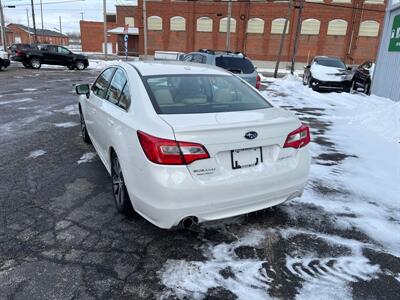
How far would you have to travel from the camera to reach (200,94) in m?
3.69

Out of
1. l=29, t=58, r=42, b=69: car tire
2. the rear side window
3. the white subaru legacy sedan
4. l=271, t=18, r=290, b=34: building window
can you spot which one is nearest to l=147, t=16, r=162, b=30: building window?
l=271, t=18, r=290, b=34: building window

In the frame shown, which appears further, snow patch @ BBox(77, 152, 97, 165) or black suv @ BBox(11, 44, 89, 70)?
black suv @ BBox(11, 44, 89, 70)

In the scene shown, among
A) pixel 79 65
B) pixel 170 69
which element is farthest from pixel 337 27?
pixel 170 69

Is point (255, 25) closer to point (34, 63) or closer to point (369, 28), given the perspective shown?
point (369, 28)

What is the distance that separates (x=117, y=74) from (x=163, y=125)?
1747 mm

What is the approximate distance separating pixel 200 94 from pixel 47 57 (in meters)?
25.5

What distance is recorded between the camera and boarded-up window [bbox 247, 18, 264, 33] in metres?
43.9

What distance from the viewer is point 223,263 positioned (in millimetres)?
2945

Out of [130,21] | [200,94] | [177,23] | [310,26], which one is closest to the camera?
[200,94]

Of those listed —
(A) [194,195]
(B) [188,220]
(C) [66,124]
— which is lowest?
(C) [66,124]

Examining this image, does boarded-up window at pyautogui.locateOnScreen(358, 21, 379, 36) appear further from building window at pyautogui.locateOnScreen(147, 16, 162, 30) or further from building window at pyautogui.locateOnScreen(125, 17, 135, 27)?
building window at pyautogui.locateOnScreen(125, 17, 135, 27)

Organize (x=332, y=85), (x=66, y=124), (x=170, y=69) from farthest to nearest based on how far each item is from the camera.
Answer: (x=332, y=85), (x=66, y=124), (x=170, y=69)

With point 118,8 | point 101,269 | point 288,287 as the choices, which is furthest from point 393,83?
point 118,8

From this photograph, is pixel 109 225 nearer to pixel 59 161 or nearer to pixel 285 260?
pixel 285 260
